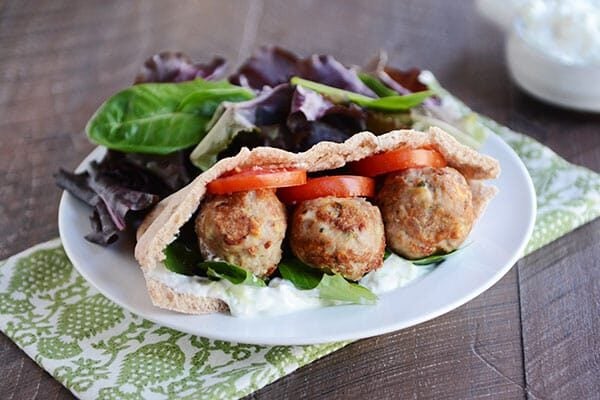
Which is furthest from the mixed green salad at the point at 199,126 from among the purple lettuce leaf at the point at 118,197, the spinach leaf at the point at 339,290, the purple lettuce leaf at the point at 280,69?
the spinach leaf at the point at 339,290

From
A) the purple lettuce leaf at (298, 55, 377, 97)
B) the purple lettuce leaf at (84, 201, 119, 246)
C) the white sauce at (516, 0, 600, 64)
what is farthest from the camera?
the white sauce at (516, 0, 600, 64)

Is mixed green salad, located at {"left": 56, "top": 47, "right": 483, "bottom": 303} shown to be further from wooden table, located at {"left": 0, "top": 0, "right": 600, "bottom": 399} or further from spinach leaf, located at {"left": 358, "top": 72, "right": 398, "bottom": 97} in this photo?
wooden table, located at {"left": 0, "top": 0, "right": 600, "bottom": 399}

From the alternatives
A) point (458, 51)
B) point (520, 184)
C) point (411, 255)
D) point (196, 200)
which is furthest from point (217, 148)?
point (458, 51)

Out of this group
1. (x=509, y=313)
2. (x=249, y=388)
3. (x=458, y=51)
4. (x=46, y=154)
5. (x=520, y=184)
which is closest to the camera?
(x=249, y=388)

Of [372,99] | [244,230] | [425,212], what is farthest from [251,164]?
[372,99]

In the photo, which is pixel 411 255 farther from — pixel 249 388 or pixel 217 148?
pixel 217 148

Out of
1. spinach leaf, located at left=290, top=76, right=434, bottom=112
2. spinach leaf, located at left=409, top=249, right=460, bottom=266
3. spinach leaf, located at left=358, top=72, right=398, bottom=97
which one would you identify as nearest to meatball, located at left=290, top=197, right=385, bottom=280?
spinach leaf, located at left=409, top=249, right=460, bottom=266
